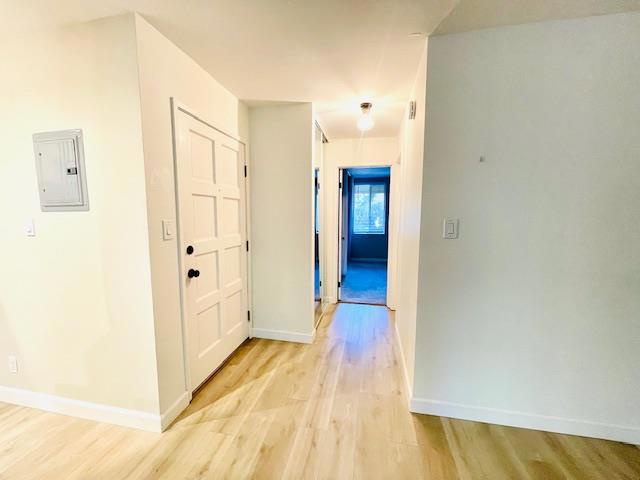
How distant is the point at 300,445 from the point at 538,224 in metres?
1.86

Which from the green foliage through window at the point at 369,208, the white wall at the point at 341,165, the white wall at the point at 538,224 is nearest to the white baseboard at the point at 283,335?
the white wall at the point at 341,165

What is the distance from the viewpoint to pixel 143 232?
1.50 metres

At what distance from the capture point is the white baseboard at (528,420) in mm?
1559

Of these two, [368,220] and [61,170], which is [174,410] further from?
[368,220]

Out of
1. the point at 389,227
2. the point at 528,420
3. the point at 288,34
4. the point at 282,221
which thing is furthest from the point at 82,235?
the point at 389,227

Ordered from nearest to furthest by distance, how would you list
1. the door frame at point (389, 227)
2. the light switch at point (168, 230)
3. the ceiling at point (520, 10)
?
the ceiling at point (520, 10) → the light switch at point (168, 230) → the door frame at point (389, 227)

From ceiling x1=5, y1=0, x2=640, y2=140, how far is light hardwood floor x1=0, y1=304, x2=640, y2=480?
2321mm

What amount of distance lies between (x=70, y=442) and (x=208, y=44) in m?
2.47

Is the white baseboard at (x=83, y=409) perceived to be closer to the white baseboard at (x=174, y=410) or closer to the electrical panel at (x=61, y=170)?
the white baseboard at (x=174, y=410)

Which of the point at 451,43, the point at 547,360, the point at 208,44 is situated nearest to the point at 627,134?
the point at 451,43

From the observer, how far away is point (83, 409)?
1720 mm

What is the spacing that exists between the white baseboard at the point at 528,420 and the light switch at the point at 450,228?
1.09 metres

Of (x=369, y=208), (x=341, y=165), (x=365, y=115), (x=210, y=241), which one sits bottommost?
(x=210, y=241)

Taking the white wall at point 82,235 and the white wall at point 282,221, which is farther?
the white wall at point 282,221
